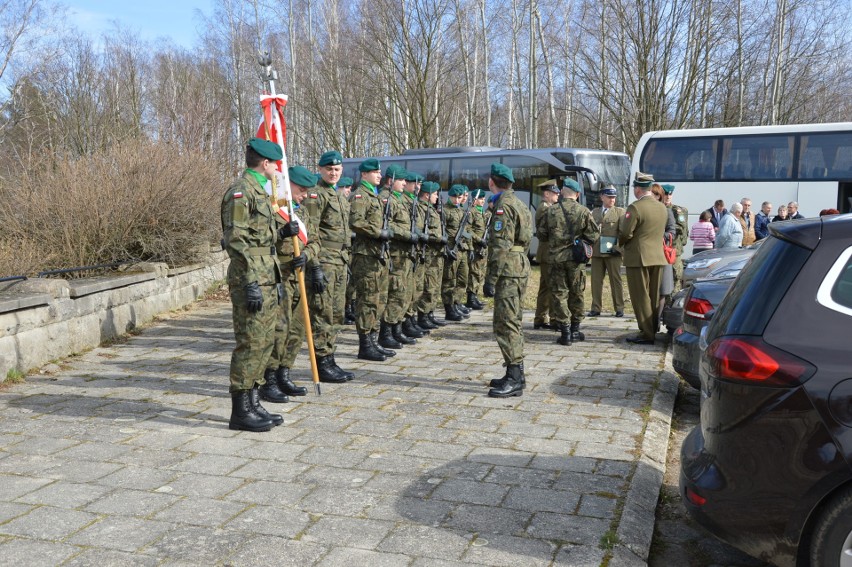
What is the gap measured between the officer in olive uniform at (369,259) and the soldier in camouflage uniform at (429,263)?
5.27 ft

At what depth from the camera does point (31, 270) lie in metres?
8.71

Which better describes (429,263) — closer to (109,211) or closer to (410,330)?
(410,330)

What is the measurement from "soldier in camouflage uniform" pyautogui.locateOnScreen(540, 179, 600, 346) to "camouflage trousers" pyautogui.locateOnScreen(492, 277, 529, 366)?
253cm

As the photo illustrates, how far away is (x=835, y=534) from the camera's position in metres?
2.74

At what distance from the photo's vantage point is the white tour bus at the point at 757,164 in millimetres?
16422

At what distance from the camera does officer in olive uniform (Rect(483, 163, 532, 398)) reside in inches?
253

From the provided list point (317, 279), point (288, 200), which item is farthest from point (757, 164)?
point (288, 200)

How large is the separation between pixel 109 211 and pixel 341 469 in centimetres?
678

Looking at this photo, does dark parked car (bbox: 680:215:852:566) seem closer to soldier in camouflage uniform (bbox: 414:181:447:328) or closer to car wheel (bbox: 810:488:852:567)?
car wheel (bbox: 810:488:852:567)

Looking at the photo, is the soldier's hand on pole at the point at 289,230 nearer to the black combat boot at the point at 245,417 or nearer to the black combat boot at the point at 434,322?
the black combat boot at the point at 245,417

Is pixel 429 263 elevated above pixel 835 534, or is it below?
above

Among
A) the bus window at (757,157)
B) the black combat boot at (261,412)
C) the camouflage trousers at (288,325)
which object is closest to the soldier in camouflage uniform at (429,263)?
the camouflage trousers at (288,325)

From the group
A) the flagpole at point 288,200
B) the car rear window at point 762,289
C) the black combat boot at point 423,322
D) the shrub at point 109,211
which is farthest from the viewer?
the black combat boot at point 423,322

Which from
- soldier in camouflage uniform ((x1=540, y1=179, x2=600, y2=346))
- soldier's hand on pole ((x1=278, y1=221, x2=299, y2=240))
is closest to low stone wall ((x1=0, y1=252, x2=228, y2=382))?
soldier's hand on pole ((x1=278, y1=221, x2=299, y2=240))
